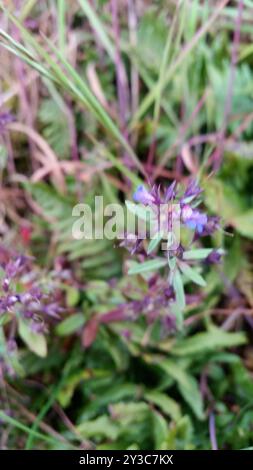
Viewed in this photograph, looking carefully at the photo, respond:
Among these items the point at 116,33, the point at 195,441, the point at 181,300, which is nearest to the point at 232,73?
the point at 116,33

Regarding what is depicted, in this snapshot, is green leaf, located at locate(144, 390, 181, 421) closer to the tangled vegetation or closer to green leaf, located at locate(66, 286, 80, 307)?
the tangled vegetation

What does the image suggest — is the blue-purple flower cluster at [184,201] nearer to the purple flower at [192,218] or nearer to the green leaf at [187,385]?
the purple flower at [192,218]

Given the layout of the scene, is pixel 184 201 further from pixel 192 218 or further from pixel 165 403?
pixel 165 403

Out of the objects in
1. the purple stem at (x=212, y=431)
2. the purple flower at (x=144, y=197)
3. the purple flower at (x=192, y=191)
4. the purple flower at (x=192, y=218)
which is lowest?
the purple stem at (x=212, y=431)

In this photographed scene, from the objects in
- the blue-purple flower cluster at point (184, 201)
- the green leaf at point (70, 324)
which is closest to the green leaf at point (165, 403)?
the green leaf at point (70, 324)

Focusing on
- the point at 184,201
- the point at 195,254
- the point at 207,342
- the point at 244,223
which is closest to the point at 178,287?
the point at 195,254
